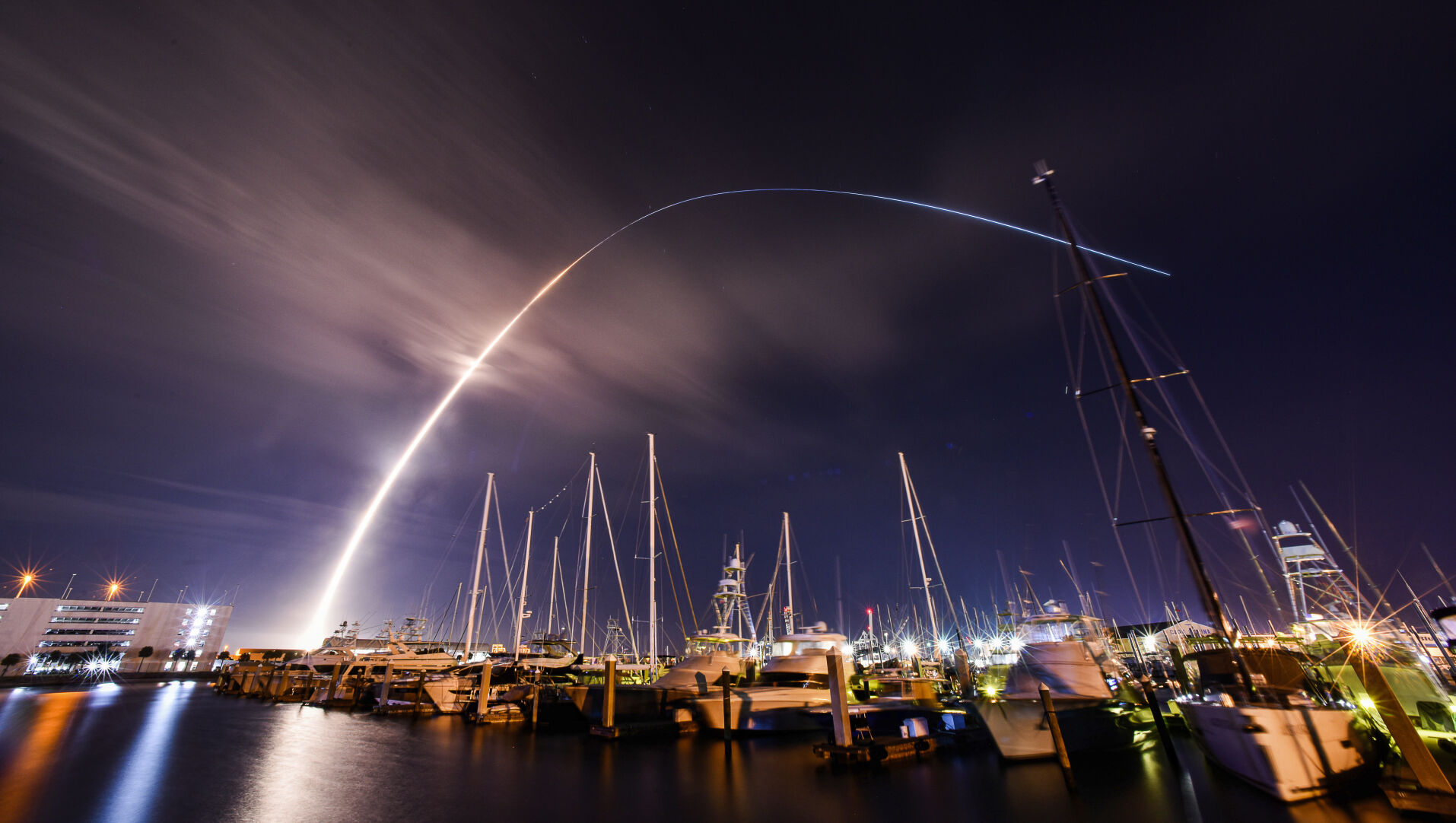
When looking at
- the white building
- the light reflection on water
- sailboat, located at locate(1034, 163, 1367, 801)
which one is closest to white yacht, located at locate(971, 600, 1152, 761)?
sailboat, located at locate(1034, 163, 1367, 801)

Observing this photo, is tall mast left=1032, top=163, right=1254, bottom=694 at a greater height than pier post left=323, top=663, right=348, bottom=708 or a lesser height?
greater

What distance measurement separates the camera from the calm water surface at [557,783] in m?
13.9

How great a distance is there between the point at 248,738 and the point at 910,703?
3340 centimetres

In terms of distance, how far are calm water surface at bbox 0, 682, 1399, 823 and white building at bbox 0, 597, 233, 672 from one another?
383ft

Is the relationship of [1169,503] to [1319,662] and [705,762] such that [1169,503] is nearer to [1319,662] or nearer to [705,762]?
[1319,662]

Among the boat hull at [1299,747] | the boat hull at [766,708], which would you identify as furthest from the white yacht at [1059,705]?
the boat hull at [766,708]

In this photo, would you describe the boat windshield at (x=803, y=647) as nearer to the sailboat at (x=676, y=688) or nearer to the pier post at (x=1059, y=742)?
the sailboat at (x=676, y=688)

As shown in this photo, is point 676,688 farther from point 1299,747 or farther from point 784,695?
point 1299,747

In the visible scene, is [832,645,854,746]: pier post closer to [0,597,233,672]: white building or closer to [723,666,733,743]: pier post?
[723,666,733,743]: pier post

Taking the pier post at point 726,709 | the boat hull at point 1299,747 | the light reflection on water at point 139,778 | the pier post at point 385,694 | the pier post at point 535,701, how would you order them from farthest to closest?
1. the pier post at point 385,694
2. the pier post at point 535,701
3. the pier post at point 726,709
4. the light reflection on water at point 139,778
5. the boat hull at point 1299,747

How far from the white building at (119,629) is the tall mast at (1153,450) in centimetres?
16275

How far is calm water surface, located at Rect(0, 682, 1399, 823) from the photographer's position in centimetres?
1392

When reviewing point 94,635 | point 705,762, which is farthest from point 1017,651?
point 94,635

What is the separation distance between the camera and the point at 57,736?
26.7 m
